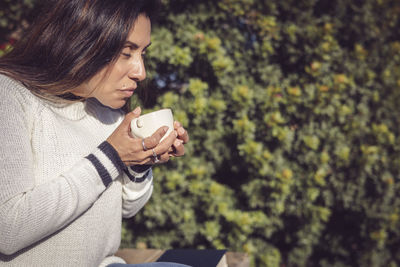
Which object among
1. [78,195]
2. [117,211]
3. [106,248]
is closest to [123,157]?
[78,195]

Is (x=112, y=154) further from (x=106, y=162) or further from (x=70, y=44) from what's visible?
(x=70, y=44)

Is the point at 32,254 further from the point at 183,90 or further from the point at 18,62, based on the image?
the point at 183,90

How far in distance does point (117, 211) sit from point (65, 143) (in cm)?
35

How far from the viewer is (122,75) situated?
1254 mm

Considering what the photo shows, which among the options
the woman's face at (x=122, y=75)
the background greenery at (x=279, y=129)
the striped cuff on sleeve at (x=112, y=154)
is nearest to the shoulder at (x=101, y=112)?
the woman's face at (x=122, y=75)

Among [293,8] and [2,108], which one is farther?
[293,8]

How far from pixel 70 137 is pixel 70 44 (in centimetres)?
31

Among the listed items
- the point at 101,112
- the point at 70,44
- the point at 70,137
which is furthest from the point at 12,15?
the point at 70,137

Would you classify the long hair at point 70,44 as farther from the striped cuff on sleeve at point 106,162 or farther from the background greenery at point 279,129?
the background greenery at point 279,129

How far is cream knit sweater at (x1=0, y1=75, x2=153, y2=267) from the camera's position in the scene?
3.07ft

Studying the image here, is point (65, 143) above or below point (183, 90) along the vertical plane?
above

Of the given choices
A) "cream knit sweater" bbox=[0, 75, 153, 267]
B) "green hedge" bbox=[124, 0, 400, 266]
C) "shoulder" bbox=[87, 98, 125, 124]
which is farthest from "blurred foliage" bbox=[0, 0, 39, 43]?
"cream knit sweater" bbox=[0, 75, 153, 267]

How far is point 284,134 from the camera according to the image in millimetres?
2457

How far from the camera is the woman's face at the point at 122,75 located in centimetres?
123
